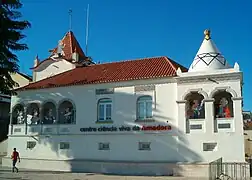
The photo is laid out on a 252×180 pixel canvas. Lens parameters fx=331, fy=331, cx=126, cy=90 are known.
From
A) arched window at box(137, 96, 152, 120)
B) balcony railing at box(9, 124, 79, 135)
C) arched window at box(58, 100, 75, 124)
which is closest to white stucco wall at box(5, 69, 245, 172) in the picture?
balcony railing at box(9, 124, 79, 135)

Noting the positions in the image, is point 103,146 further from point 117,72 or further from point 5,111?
point 5,111

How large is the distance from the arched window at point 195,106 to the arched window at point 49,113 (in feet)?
37.4

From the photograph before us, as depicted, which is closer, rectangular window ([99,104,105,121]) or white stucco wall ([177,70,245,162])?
white stucco wall ([177,70,245,162])

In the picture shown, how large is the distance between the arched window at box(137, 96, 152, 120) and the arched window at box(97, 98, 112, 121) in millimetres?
2313

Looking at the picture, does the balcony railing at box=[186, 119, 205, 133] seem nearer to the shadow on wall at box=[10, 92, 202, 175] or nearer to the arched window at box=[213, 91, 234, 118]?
the shadow on wall at box=[10, 92, 202, 175]

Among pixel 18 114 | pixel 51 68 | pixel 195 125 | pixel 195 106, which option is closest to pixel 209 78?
pixel 195 106

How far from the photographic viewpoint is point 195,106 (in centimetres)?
2345

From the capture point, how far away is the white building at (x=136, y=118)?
844 inches

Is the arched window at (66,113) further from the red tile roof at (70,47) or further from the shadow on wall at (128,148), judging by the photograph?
the red tile roof at (70,47)

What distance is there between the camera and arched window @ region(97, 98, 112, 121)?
81.4ft

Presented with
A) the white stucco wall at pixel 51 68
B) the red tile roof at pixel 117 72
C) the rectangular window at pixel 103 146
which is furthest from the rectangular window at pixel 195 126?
the white stucco wall at pixel 51 68

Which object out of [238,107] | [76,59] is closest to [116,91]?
[238,107]

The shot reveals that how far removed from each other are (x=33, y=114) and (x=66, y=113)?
4093mm

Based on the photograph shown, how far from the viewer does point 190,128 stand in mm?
21953
